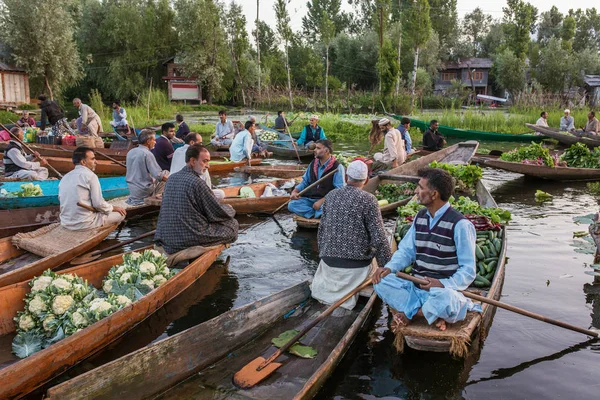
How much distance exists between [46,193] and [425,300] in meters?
7.46

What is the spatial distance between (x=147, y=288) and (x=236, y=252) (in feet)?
8.28

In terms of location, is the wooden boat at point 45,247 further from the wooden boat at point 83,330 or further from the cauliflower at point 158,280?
the cauliflower at point 158,280

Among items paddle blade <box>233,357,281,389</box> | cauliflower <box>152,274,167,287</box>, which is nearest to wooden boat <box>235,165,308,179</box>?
cauliflower <box>152,274,167,287</box>

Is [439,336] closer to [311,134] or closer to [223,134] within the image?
[311,134]

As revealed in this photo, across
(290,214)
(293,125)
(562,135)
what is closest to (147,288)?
(290,214)

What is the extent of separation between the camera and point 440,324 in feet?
13.1

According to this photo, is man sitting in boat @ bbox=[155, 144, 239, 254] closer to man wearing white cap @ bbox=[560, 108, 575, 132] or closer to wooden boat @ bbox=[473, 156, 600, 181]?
wooden boat @ bbox=[473, 156, 600, 181]

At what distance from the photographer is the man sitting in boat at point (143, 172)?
8.06 meters

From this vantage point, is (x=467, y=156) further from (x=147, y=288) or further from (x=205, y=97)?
Result: (x=205, y=97)

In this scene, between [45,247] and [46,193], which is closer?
[45,247]

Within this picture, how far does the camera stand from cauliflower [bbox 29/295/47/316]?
4.33m

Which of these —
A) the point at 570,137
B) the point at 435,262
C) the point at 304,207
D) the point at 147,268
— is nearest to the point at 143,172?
the point at 304,207

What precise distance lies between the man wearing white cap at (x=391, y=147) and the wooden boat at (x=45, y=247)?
21.3 feet

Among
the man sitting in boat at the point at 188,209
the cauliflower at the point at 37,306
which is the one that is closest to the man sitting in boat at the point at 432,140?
the man sitting in boat at the point at 188,209
